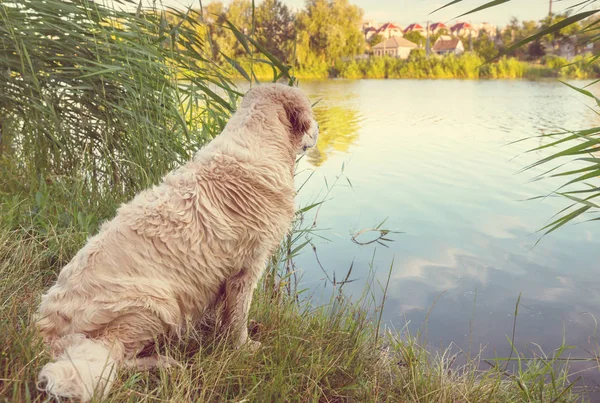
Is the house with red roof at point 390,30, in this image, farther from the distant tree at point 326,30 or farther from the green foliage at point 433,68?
the distant tree at point 326,30

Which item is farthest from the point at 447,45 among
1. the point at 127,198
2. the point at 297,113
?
the point at 297,113

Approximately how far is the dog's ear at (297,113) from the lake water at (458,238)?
150 centimetres

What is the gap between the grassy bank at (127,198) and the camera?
7.25ft

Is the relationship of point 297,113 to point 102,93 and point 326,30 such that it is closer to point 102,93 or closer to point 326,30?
point 102,93

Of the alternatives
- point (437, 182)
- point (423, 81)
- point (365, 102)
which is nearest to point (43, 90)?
point (437, 182)

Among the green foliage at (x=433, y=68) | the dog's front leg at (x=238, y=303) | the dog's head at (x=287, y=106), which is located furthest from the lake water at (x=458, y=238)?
the green foliage at (x=433, y=68)

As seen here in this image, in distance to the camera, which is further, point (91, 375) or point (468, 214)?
point (468, 214)

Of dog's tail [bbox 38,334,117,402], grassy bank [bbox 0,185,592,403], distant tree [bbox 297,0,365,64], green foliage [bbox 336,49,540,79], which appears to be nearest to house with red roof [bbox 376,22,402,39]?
green foliage [bbox 336,49,540,79]

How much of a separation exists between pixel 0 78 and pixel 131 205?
10.1ft

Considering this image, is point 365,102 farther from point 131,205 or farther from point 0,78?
point 131,205

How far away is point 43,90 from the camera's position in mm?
4391

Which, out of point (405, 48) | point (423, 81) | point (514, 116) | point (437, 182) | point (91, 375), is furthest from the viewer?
point (405, 48)

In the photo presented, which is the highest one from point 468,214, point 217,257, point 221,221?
point 221,221

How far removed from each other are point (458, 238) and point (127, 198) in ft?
15.5
